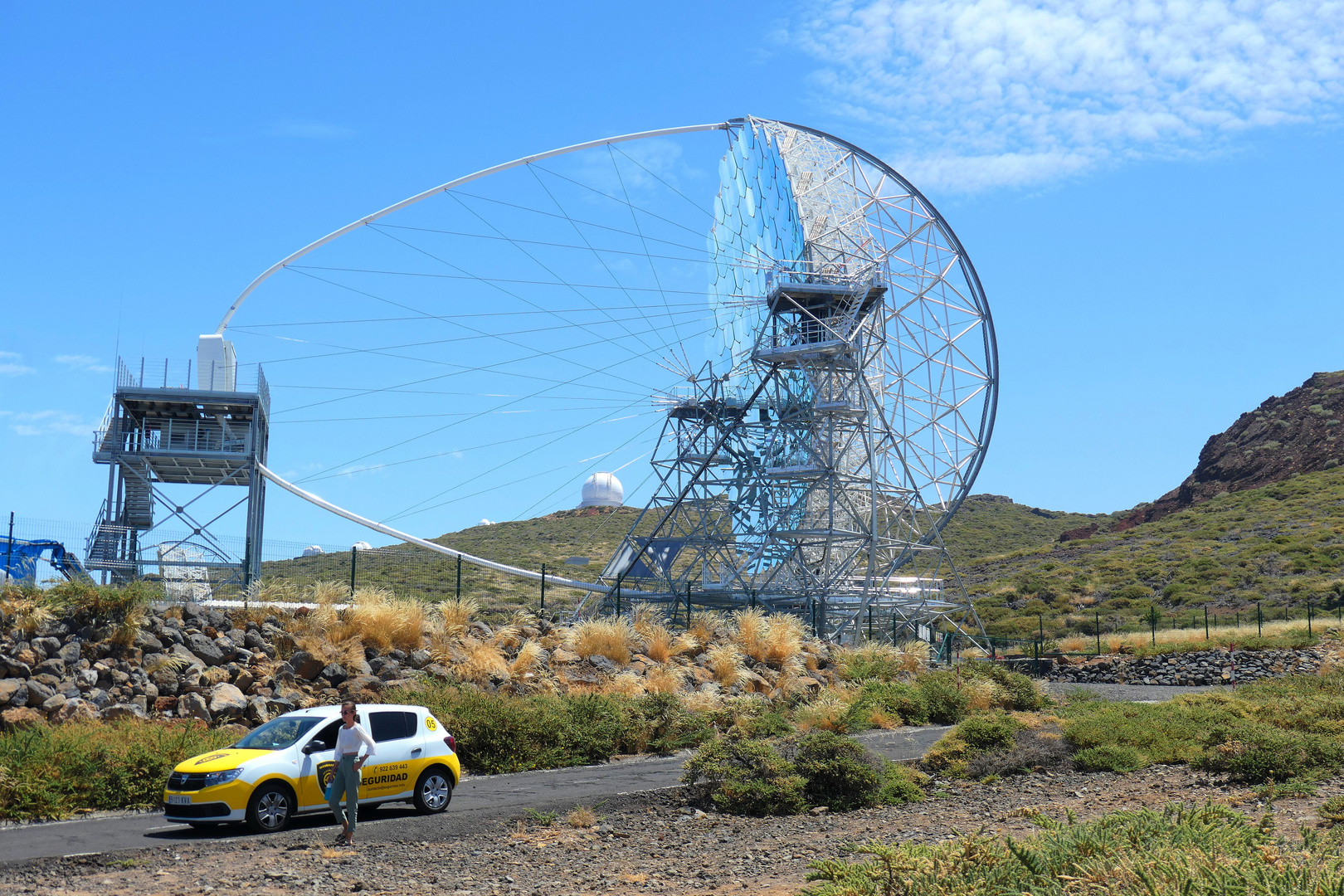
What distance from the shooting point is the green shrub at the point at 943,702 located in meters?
28.1

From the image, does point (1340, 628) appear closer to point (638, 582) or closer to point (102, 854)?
point (638, 582)

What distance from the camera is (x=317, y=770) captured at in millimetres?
15039

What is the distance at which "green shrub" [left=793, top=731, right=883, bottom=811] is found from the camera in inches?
635

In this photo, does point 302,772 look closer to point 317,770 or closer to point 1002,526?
point 317,770

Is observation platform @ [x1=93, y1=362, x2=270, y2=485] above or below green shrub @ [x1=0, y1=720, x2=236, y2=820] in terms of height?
above

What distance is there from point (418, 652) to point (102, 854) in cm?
1114

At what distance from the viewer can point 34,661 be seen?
19406 millimetres

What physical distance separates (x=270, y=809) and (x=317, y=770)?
0.73 metres

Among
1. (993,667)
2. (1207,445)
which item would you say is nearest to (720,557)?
(993,667)

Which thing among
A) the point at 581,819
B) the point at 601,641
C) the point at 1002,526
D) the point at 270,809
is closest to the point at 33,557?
the point at 601,641

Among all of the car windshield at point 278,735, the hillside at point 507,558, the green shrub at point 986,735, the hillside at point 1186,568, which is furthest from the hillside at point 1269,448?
the car windshield at point 278,735

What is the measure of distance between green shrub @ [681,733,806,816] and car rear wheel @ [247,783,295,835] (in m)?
5.22

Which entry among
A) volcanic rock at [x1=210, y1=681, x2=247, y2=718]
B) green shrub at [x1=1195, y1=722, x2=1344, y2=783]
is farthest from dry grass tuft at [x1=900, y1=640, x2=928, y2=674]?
volcanic rock at [x1=210, y1=681, x2=247, y2=718]

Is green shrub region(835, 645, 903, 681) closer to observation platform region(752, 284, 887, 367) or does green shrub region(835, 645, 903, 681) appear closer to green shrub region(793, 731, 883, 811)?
observation platform region(752, 284, 887, 367)
